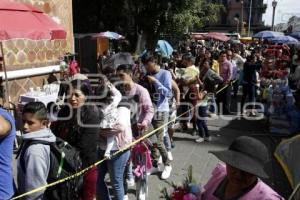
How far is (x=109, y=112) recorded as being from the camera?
13.7 ft

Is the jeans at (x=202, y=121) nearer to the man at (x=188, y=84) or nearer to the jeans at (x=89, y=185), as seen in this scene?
the man at (x=188, y=84)

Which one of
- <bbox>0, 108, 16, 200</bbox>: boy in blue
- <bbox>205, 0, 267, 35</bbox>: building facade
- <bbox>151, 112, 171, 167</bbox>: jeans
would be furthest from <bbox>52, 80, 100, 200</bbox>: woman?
<bbox>205, 0, 267, 35</bbox>: building facade

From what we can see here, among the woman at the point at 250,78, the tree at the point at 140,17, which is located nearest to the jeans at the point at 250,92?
the woman at the point at 250,78

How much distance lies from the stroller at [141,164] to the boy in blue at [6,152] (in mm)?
2091

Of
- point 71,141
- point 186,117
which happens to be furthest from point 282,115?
point 71,141

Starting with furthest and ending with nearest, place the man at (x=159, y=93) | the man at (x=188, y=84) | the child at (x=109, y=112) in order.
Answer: the man at (x=188, y=84) → the man at (x=159, y=93) → the child at (x=109, y=112)

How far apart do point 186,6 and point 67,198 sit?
2067 centimetres

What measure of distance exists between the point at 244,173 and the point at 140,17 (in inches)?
852

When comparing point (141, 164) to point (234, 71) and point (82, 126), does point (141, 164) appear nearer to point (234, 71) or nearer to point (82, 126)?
point (82, 126)

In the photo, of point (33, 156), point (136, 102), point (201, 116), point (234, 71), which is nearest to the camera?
point (33, 156)

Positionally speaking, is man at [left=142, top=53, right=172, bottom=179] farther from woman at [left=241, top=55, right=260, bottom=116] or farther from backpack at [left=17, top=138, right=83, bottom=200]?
woman at [left=241, top=55, right=260, bottom=116]

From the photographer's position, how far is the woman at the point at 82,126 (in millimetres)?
3504

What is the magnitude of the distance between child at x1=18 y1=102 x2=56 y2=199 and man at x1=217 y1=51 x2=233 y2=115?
8357 millimetres

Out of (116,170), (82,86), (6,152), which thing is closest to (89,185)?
(116,170)
